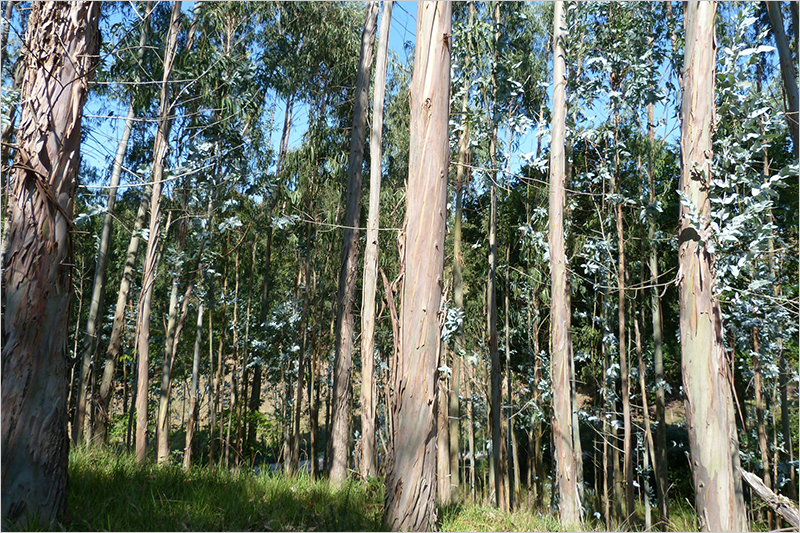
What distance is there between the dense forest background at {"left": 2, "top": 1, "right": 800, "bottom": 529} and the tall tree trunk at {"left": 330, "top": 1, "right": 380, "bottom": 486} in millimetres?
31

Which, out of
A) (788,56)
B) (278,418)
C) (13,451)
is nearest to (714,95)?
(788,56)

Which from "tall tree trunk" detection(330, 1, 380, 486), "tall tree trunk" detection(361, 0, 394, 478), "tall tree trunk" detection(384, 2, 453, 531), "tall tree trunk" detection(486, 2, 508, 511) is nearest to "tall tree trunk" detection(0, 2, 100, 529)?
"tall tree trunk" detection(384, 2, 453, 531)

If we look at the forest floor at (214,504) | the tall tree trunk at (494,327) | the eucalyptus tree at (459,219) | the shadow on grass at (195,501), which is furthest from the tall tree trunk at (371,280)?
the shadow on grass at (195,501)

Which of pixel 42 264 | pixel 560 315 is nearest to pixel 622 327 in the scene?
pixel 560 315

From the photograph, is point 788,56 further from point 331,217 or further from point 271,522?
point 331,217

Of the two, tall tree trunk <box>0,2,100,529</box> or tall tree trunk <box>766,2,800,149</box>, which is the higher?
tall tree trunk <box>766,2,800,149</box>

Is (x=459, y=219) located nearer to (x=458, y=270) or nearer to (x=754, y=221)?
(x=458, y=270)

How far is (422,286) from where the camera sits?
3537 millimetres

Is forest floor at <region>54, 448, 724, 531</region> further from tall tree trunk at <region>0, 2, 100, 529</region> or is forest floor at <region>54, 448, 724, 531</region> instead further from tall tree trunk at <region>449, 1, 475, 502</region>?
tall tree trunk at <region>449, 1, 475, 502</region>

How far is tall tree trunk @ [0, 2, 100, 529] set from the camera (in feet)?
9.39

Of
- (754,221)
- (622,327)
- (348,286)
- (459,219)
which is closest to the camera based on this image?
(754,221)

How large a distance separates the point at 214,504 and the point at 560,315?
420 centimetres

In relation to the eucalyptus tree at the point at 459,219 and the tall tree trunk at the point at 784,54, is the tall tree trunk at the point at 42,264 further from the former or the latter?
the tall tree trunk at the point at 784,54

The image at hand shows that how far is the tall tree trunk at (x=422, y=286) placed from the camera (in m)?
3.39
